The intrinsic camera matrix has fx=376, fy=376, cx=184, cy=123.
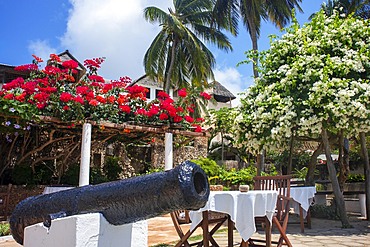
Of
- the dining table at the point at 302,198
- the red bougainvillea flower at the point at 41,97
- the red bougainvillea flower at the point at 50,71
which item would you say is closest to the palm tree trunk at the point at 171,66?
the red bougainvillea flower at the point at 50,71

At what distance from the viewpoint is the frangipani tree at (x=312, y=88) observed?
23.5ft

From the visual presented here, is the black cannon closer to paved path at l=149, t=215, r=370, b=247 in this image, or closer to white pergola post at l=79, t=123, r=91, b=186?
paved path at l=149, t=215, r=370, b=247

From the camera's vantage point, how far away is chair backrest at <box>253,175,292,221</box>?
526 cm

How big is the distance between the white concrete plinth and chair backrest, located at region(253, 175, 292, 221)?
3389mm

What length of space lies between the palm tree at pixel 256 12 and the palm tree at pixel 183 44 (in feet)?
9.96

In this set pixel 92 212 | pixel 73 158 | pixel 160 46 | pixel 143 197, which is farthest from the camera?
pixel 160 46

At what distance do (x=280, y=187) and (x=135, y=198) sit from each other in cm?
402

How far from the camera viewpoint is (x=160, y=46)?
19203mm

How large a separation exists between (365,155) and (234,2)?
9.15 meters

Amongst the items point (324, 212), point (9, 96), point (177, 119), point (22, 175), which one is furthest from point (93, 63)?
point (324, 212)

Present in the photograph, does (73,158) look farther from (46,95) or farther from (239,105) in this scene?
(239,105)

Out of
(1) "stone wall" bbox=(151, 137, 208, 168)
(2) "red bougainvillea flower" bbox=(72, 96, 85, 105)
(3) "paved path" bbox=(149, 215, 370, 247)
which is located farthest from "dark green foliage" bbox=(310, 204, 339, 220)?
(1) "stone wall" bbox=(151, 137, 208, 168)

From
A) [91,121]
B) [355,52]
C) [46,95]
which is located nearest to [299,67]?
[355,52]

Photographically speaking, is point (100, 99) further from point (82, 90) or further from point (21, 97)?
point (21, 97)
